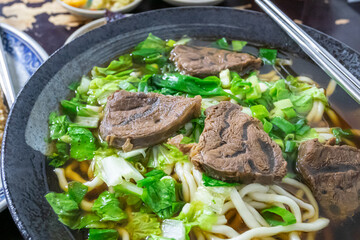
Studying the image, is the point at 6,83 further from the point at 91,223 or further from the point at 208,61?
the point at 208,61

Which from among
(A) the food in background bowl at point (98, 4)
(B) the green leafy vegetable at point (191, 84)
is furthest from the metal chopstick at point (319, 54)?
(A) the food in background bowl at point (98, 4)

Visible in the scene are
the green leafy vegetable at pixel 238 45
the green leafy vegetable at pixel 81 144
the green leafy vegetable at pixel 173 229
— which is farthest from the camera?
the green leafy vegetable at pixel 238 45

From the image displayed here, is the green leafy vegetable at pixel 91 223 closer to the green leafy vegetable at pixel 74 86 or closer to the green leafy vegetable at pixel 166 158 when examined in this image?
the green leafy vegetable at pixel 166 158

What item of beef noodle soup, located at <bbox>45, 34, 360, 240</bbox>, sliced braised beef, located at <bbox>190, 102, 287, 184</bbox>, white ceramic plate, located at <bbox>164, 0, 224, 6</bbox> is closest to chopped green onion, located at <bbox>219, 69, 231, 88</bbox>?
beef noodle soup, located at <bbox>45, 34, 360, 240</bbox>

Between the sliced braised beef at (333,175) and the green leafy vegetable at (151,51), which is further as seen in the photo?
the green leafy vegetable at (151,51)

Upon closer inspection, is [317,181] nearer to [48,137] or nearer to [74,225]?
[74,225]

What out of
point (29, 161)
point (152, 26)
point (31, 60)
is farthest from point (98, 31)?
point (29, 161)
